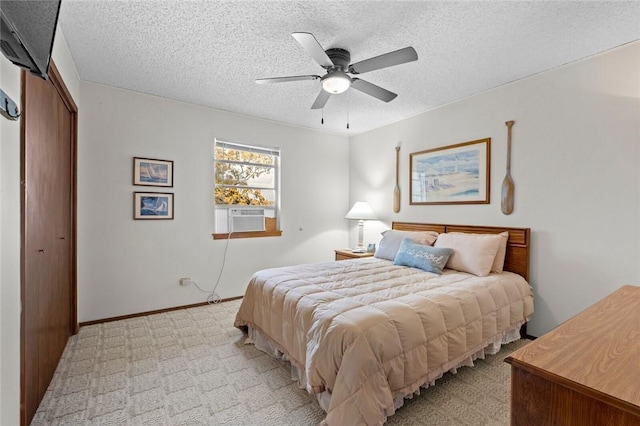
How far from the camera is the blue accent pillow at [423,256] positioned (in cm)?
292

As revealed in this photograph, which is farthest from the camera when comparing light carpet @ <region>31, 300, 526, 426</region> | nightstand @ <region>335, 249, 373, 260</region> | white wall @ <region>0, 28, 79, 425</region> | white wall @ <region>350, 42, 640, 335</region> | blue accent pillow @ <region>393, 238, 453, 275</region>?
nightstand @ <region>335, 249, 373, 260</region>

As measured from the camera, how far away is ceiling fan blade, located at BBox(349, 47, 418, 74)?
6.41 ft

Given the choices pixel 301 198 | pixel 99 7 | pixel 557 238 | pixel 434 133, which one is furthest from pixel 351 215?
pixel 99 7

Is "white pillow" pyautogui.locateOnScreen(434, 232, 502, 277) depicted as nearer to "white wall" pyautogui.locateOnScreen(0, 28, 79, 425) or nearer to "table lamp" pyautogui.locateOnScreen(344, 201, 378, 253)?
"table lamp" pyautogui.locateOnScreen(344, 201, 378, 253)

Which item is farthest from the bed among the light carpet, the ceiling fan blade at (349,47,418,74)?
the ceiling fan blade at (349,47,418,74)

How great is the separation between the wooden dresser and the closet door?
2.25 meters

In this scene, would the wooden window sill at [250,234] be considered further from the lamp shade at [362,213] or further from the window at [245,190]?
the lamp shade at [362,213]

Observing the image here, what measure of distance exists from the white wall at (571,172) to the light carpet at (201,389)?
0.84m

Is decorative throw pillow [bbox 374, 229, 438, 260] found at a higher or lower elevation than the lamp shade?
lower

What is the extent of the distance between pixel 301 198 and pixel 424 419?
3410 mm

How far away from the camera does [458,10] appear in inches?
76.9

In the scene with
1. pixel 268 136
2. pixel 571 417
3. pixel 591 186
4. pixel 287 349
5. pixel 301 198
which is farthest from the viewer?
pixel 301 198

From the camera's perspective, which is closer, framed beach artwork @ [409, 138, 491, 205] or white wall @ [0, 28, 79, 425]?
white wall @ [0, 28, 79, 425]

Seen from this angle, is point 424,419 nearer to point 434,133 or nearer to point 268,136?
point 434,133
